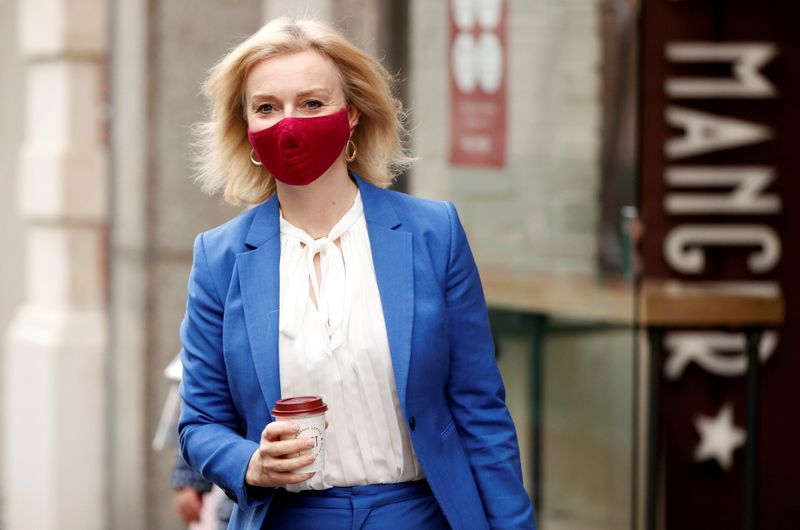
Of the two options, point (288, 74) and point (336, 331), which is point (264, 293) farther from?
point (288, 74)

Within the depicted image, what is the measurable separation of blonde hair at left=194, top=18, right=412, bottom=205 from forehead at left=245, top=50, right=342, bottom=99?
0.05 feet

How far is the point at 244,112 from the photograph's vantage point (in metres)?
3.19

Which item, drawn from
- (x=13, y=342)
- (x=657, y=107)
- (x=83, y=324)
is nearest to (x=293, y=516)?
(x=657, y=107)

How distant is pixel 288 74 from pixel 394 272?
16.9 inches

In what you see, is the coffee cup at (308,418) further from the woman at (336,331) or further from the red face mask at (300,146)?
the red face mask at (300,146)

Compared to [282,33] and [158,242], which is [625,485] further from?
[282,33]

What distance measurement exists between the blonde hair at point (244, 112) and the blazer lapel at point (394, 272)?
0.45ft

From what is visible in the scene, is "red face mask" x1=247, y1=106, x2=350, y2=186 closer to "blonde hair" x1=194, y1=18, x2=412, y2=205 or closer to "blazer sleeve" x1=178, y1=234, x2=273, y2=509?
"blonde hair" x1=194, y1=18, x2=412, y2=205

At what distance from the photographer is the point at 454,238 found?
3.15m

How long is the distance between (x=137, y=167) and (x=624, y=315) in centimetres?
274

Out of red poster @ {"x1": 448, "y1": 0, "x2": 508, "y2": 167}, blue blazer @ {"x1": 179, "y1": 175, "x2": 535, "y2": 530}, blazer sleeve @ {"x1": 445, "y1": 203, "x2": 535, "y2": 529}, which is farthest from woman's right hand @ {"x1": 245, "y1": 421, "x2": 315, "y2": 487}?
red poster @ {"x1": 448, "y1": 0, "x2": 508, "y2": 167}

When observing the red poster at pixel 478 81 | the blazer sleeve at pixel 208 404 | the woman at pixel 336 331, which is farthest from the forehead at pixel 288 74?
the red poster at pixel 478 81

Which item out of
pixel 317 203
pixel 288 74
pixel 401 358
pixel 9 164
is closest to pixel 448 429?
pixel 401 358

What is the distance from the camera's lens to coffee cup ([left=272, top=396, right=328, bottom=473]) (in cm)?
279
